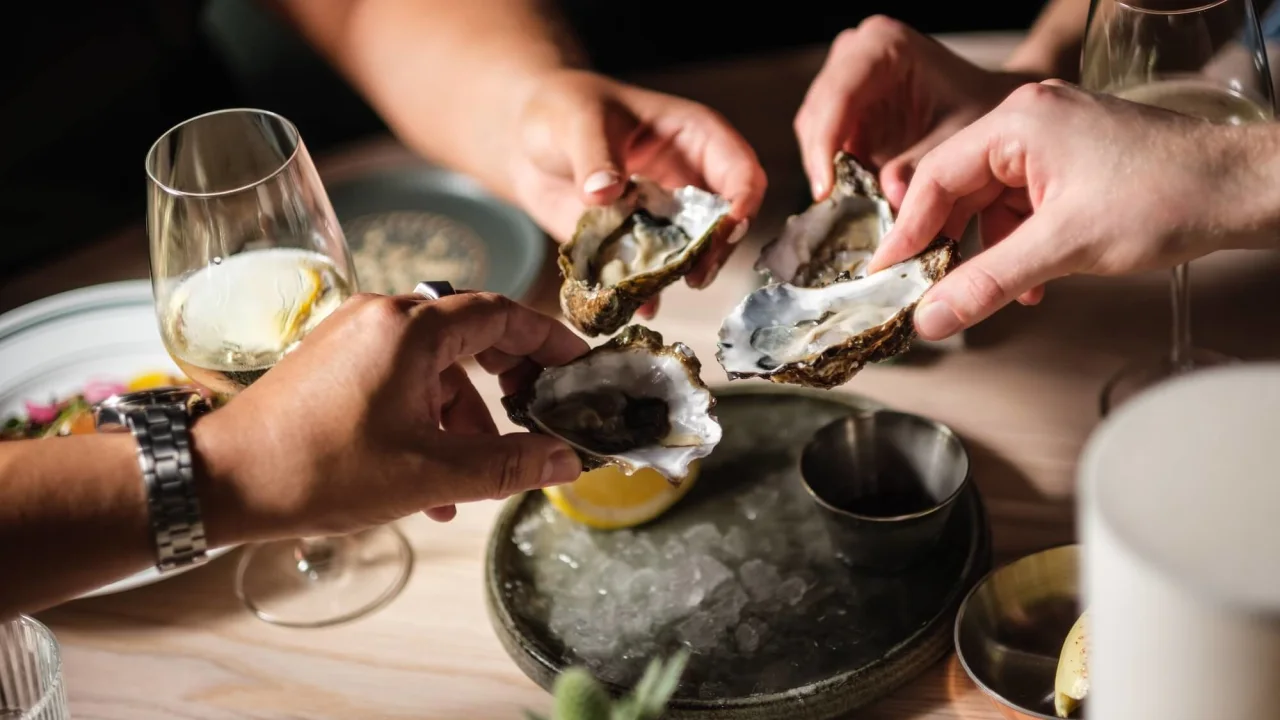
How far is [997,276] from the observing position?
0.83 meters

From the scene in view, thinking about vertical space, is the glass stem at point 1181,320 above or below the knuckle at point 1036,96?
below

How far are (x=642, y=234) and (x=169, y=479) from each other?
0.53 metres

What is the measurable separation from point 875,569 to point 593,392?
10.8 inches

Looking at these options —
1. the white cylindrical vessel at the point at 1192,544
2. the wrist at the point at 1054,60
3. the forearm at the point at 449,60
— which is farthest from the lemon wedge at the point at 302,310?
the wrist at the point at 1054,60

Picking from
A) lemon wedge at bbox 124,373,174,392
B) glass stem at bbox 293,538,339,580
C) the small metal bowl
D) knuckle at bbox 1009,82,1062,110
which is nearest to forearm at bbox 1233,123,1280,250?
knuckle at bbox 1009,82,1062,110

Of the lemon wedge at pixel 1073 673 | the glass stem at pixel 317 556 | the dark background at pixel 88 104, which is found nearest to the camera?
the lemon wedge at pixel 1073 673

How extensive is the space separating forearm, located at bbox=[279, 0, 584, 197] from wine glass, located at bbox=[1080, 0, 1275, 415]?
0.58 metres

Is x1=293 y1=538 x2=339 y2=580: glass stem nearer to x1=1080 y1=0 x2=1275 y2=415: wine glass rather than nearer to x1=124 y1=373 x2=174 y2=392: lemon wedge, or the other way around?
x1=124 y1=373 x2=174 y2=392: lemon wedge

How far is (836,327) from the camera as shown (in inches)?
40.6

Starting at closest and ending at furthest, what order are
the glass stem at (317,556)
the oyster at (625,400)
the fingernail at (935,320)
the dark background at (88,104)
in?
the fingernail at (935,320) < the oyster at (625,400) < the glass stem at (317,556) < the dark background at (88,104)

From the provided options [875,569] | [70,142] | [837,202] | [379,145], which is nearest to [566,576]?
[875,569]

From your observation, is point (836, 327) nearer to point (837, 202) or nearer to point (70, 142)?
point (837, 202)

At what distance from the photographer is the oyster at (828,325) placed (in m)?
0.94

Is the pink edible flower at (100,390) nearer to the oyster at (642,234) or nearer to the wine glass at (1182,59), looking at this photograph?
the oyster at (642,234)
